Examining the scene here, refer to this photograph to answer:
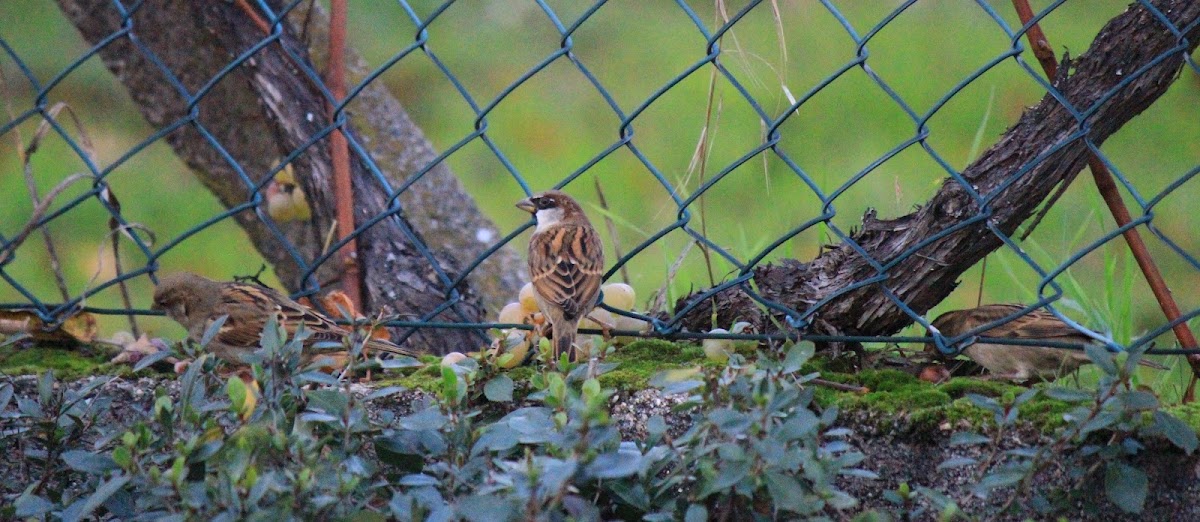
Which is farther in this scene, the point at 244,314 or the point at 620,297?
the point at 244,314

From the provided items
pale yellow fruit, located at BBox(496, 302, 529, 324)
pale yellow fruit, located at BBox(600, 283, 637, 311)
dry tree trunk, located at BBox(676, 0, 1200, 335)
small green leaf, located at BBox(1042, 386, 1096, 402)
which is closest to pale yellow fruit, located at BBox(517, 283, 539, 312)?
pale yellow fruit, located at BBox(496, 302, 529, 324)

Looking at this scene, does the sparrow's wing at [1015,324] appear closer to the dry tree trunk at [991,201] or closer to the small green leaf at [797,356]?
the dry tree trunk at [991,201]

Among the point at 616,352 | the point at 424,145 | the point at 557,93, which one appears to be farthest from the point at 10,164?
the point at 616,352

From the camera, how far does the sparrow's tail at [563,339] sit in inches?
111

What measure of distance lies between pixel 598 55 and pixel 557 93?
0.42 metres

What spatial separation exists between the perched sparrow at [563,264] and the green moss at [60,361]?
98 cm

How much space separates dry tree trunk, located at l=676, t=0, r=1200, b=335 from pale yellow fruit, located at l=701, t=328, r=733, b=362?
0.15 metres

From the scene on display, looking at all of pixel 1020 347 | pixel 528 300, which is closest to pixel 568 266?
pixel 528 300

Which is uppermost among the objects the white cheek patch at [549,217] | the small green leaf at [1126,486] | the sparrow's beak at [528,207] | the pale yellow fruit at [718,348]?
the white cheek patch at [549,217]

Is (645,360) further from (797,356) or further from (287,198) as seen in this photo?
(287,198)

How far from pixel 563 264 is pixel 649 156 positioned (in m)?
3.18

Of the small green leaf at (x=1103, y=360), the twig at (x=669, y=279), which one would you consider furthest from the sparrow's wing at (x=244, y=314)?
the small green leaf at (x=1103, y=360)

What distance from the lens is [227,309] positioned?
3.29m

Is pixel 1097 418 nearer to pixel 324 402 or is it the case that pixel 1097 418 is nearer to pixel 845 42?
pixel 324 402
